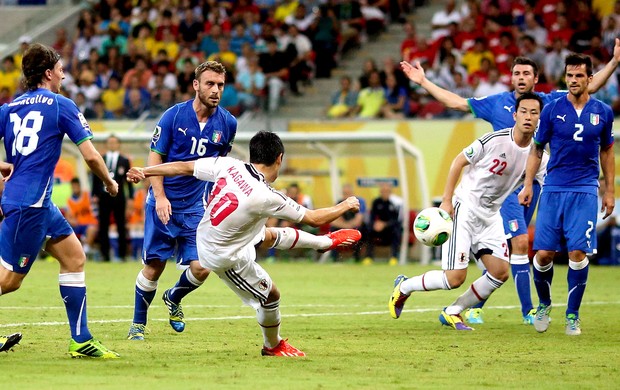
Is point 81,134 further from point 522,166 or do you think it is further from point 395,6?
point 395,6

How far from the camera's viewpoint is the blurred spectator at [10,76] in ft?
96.5

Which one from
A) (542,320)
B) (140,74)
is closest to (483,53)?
(140,74)

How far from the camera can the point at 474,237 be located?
11352mm

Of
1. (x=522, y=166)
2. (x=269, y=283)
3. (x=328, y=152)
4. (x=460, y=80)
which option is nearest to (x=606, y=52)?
(x=460, y=80)

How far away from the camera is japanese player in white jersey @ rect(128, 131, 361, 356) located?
8.30 meters

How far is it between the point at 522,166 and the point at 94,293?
662 cm

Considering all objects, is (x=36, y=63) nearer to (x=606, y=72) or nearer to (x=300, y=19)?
(x=606, y=72)

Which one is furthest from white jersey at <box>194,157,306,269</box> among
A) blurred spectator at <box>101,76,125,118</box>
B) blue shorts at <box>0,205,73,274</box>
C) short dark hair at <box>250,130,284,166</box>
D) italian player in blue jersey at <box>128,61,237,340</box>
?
blurred spectator at <box>101,76,125,118</box>

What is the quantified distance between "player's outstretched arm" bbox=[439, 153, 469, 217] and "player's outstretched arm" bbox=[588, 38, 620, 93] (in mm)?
1450

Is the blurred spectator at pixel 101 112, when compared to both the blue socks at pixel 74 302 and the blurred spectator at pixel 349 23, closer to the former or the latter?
the blurred spectator at pixel 349 23

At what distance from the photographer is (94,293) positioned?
1510 centimetres

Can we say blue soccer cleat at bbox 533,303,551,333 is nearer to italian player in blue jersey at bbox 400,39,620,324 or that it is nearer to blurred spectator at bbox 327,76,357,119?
italian player in blue jersey at bbox 400,39,620,324

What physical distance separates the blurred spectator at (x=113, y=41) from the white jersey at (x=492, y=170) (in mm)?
20159

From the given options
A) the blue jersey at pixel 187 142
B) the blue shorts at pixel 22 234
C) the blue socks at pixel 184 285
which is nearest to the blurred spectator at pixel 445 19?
the blue jersey at pixel 187 142
